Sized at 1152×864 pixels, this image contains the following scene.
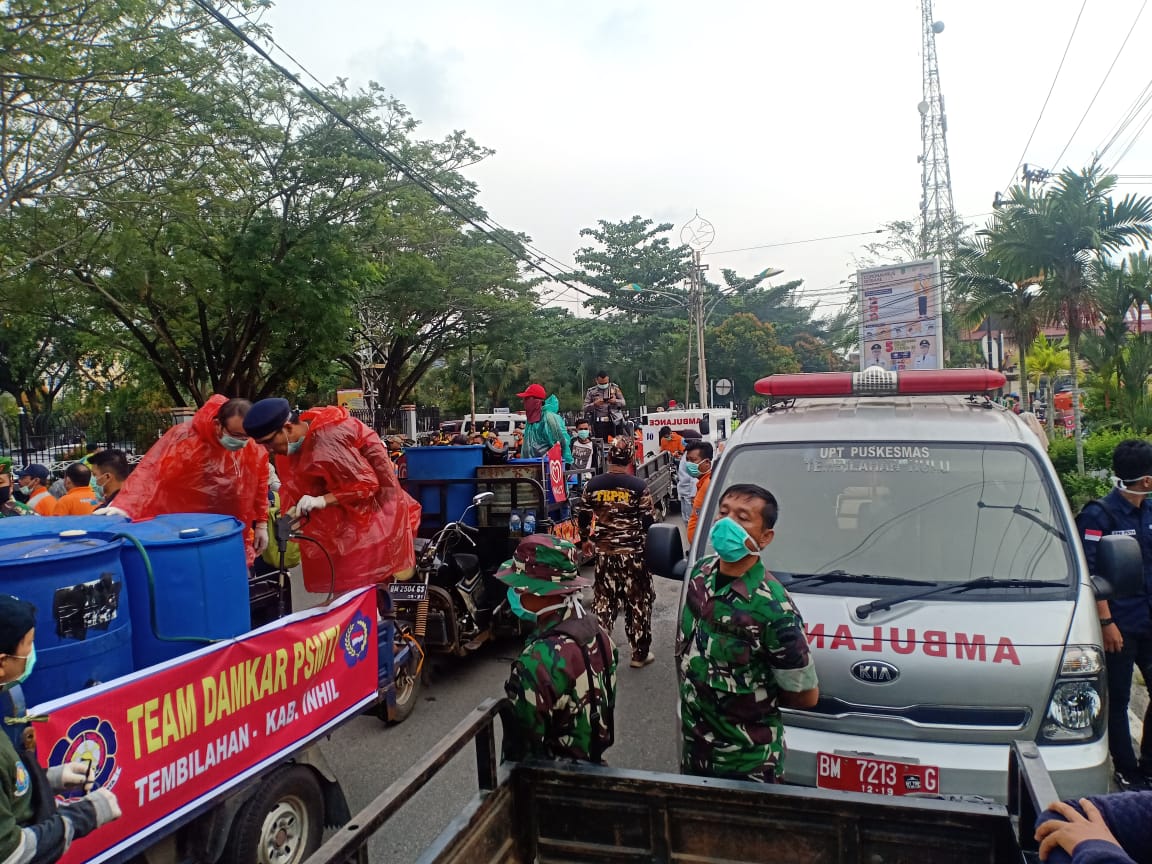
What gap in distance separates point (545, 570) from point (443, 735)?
2.77m

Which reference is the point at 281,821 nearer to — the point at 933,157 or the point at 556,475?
the point at 556,475

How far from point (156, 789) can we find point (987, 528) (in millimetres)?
3328

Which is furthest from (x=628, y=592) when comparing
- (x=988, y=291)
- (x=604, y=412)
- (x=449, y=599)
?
(x=988, y=291)

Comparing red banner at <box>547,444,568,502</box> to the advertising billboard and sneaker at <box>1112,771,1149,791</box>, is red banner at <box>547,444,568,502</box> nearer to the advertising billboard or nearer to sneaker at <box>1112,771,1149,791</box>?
sneaker at <box>1112,771,1149,791</box>

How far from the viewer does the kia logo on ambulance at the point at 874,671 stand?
2.98 metres

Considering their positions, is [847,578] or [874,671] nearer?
[874,671]

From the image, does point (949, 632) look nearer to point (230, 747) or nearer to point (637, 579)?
point (230, 747)

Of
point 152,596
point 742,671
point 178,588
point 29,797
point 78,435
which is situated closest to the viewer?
point 29,797

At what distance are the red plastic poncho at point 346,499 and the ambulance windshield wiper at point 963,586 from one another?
2.75m

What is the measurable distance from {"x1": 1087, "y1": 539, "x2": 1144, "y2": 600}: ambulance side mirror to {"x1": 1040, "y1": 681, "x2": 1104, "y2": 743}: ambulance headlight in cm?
43

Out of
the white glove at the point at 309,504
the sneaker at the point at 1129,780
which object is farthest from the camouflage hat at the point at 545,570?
the sneaker at the point at 1129,780

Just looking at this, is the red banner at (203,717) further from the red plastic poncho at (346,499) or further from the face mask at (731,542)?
the face mask at (731,542)

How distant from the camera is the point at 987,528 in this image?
3424 mm

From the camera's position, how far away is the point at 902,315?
24703 millimetres
